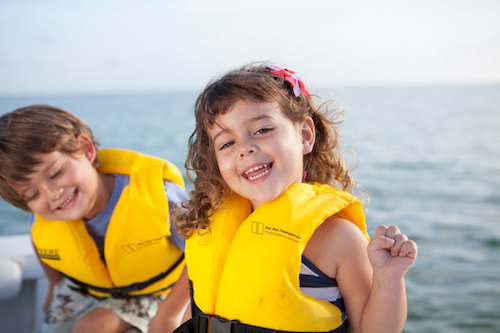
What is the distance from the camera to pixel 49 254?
2506 mm

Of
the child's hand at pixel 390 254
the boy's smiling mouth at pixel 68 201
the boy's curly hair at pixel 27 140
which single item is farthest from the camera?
the boy's smiling mouth at pixel 68 201

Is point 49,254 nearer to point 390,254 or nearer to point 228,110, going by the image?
point 228,110

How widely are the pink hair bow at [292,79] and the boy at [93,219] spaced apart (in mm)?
877

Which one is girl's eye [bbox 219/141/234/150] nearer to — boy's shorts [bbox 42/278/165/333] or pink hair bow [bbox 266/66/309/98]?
pink hair bow [bbox 266/66/309/98]

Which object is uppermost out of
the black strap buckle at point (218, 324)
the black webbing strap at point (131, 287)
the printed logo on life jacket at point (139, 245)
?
the black strap buckle at point (218, 324)

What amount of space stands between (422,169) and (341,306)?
9993 millimetres

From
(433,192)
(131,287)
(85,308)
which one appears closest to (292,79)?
(131,287)

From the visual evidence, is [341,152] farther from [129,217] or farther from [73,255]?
[73,255]

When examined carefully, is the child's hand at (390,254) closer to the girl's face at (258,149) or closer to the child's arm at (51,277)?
the girl's face at (258,149)

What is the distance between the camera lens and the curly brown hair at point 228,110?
1.81 meters

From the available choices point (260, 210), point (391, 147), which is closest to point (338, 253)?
point (260, 210)

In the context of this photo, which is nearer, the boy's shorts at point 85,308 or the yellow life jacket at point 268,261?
the yellow life jacket at point 268,261

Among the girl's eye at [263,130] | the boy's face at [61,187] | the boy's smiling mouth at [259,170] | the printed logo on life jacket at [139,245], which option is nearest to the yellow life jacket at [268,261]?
the boy's smiling mouth at [259,170]

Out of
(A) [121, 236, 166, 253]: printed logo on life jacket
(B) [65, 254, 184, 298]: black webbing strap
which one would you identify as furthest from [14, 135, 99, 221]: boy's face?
(B) [65, 254, 184, 298]: black webbing strap
